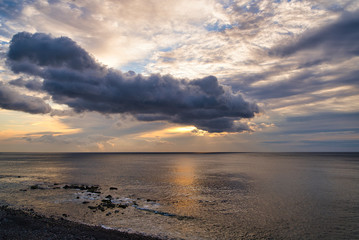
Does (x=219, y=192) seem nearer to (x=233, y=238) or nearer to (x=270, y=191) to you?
(x=270, y=191)

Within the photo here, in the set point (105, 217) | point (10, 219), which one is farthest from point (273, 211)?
point (10, 219)

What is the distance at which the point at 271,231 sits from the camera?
95.1ft

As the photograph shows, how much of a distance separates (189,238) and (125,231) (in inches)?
309

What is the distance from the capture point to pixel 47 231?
78.1 feet

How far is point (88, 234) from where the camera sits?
23922mm

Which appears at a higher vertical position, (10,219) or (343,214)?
(10,219)

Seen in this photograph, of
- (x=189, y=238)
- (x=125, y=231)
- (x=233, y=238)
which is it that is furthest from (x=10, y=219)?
(x=233, y=238)

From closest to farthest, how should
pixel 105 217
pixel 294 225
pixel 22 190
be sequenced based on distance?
pixel 294 225 < pixel 105 217 < pixel 22 190

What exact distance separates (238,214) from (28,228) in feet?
94.1

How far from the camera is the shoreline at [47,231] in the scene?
22.4 m

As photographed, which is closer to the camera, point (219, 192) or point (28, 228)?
point (28, 228)

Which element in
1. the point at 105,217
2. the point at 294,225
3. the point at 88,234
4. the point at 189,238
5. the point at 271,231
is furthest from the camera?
the point at 105,217

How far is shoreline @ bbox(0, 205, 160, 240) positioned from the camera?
22.4 m

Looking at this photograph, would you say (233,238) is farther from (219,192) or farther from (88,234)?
(219,192)
